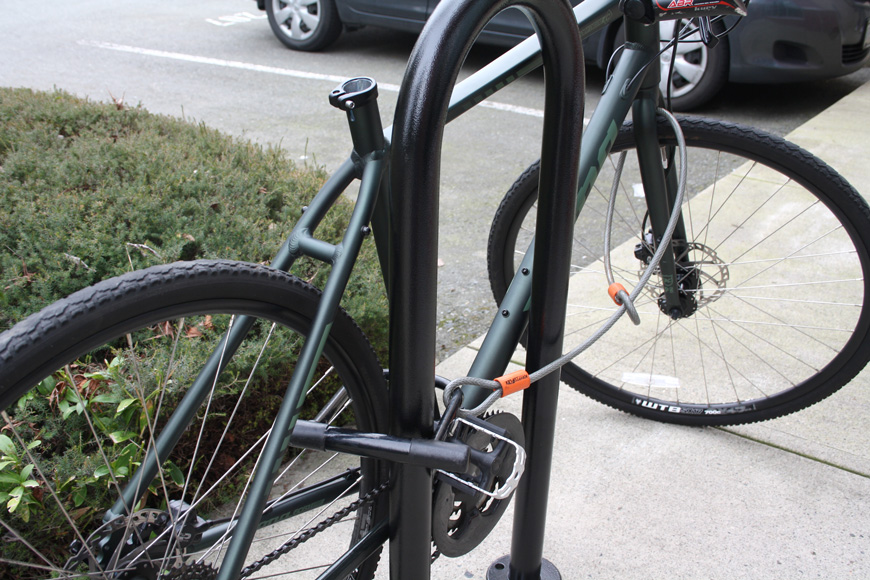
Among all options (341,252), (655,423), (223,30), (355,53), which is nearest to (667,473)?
(655,423)

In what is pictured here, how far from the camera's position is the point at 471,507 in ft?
5.25

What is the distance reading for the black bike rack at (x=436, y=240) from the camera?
1.13 metres

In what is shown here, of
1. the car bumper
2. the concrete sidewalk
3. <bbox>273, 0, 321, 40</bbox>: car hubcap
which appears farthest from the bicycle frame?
<bbox>273, 0, 321, 40</bbox>: car hubcap

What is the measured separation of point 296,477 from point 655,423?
3.93 ft

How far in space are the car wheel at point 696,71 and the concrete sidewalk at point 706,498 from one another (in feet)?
10.9

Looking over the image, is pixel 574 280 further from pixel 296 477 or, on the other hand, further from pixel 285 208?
pixel 296 477

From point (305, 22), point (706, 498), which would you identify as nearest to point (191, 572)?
point (706, 498)

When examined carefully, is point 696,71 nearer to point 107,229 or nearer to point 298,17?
point 298,17

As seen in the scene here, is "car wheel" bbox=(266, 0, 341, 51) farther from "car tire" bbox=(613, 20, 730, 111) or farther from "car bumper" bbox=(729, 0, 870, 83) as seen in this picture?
"car bumper" bbox=(729, 0, 870, 83)

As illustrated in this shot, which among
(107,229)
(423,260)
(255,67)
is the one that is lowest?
(107,229)

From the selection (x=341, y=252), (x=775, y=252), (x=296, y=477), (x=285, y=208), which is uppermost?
(x=341, y=252)

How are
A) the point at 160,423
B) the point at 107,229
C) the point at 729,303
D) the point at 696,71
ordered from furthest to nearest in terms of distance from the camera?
the point at 696,71 < the point at 729,303 < the point at 107,229 < the point at 160,423

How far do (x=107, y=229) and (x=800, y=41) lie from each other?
15.5 ft

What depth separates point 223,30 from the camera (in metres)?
8.25
